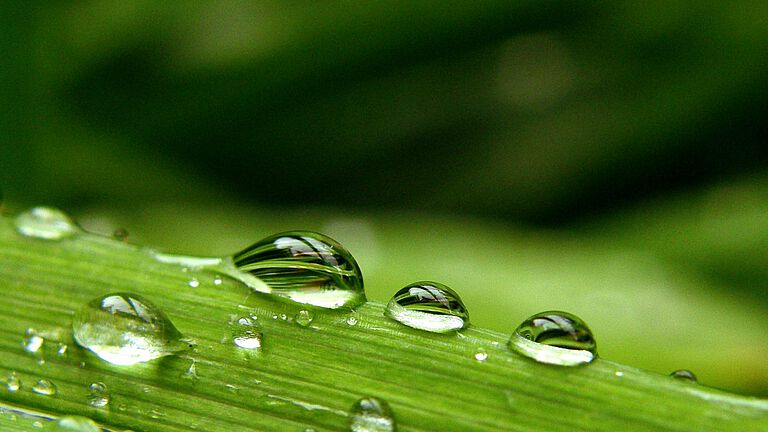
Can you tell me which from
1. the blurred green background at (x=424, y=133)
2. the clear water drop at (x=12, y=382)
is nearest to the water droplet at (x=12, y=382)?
the clear water drop at (x=12, y=382)

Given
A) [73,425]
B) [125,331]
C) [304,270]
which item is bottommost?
[73,425]

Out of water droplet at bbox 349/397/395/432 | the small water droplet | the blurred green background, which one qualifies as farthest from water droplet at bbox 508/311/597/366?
the blurred green background

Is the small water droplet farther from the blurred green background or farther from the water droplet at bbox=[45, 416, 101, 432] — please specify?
the blurred green background

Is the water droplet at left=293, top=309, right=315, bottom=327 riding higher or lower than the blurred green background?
lower

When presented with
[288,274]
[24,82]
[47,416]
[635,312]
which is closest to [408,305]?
[288,274]

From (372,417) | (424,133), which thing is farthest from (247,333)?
(424,133)

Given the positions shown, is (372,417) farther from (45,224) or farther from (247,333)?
(45,224)

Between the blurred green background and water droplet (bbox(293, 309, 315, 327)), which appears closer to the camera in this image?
water droplet (bbox(293, 309, 315, 327))

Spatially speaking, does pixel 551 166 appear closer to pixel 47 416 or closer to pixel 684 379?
pixel 684 379

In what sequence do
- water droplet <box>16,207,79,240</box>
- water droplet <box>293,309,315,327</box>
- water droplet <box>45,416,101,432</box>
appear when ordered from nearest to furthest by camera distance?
water droplet <box>45,416,101,432</box> → water droplet <box>293,309,315,327</box> → water droplet <box>16,207,79,240</box>
